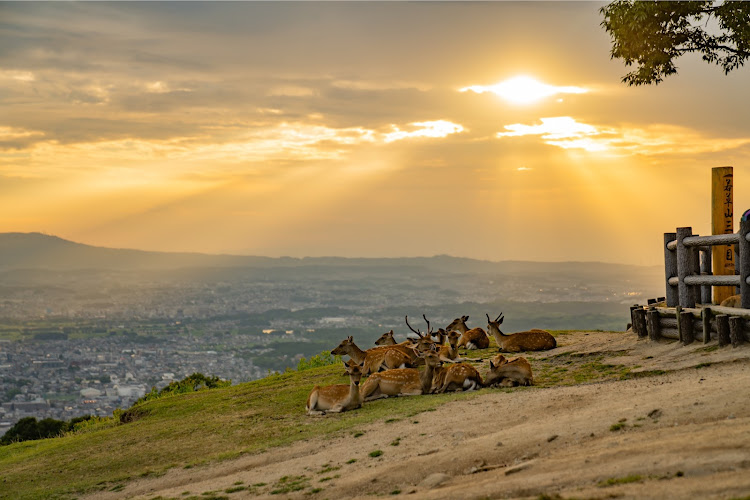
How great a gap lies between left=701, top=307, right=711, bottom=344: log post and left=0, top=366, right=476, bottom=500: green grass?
16.2 ft

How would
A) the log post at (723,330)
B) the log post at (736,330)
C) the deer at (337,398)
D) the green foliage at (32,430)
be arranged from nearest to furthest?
1. the log post at (736,330)
2. the log post at (723,330)
3. the deer at (337,398)
4. the green foliage at (32,430)

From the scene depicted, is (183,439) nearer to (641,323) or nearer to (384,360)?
(384,360)

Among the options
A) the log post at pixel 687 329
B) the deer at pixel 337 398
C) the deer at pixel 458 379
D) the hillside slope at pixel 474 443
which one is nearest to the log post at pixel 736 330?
the hillside slope at pixel 474 443

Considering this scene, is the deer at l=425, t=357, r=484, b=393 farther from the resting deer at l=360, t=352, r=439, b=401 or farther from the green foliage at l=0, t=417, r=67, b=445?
the green foliage at l=0, t=417, r=67, b=445

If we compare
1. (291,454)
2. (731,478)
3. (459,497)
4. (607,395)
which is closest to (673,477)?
(731,478)

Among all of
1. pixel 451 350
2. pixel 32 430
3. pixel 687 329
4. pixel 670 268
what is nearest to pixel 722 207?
pixel 670 268

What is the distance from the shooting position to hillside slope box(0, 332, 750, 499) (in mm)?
8625

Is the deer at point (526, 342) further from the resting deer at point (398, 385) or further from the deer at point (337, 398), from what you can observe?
the deer at point (337, 398)

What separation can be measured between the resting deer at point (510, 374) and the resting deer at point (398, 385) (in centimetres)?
123

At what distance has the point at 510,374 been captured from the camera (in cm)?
1686

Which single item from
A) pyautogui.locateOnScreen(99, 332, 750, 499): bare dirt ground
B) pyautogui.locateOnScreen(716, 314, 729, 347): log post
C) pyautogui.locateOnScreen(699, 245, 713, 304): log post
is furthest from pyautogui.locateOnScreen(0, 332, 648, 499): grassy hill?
pyautogui.locateOnScreen(699, 245, 713, 304): log post

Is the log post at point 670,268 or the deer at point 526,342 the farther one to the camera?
the deer at point 526,342

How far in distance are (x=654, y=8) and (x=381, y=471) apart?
15.9m

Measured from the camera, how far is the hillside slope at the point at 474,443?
28.3 ft
